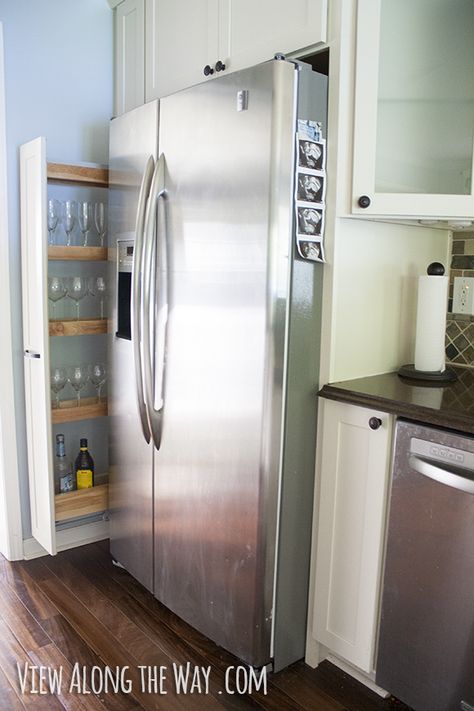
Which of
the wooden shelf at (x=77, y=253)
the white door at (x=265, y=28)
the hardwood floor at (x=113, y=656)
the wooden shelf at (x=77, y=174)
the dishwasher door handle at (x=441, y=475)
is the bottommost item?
the hardwood floor at (x=113, y=656)

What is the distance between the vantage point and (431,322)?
183 centimetres

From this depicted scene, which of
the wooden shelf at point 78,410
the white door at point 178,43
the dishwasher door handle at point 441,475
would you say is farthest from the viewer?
the wooden shelf at point 78,410

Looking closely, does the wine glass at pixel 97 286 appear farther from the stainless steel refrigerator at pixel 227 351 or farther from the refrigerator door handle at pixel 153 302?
the refrigerator door handle at pixel 153 302

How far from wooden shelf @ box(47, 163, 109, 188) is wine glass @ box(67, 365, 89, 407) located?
29.9 inches

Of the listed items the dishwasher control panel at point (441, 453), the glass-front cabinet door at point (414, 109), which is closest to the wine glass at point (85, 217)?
the glass-front cabinet door at point (414, 109)

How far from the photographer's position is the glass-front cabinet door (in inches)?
63.3

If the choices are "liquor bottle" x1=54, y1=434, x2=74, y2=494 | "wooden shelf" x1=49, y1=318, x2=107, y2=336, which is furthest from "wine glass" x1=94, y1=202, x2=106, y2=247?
"liquor bottle" x1=54, y1=434, x2=74, y2=494

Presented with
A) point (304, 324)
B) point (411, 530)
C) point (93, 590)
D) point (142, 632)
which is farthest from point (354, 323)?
point (93, 590)

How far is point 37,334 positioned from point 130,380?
40 cm

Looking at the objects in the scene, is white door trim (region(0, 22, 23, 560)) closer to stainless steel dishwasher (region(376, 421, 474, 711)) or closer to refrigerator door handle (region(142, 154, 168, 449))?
refrigerator door handle (region(142, 154, 168, 449))

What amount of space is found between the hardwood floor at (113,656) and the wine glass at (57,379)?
74cm

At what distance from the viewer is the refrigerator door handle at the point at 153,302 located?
185 centimetres

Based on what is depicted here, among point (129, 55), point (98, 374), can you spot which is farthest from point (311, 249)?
point (129, 55)

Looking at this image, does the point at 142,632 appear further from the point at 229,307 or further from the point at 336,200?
the point at 336,200
